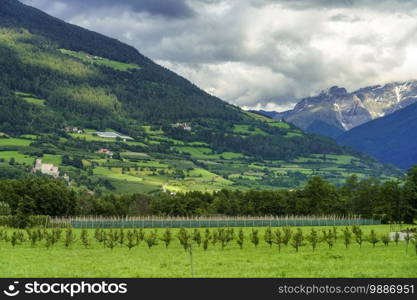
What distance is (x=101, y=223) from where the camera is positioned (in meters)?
149

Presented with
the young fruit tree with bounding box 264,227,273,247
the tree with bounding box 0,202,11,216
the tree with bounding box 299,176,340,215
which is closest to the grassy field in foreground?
the young fruit tree with bounding box 264,227,273,247

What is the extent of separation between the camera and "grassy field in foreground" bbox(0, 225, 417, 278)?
50.3 metres

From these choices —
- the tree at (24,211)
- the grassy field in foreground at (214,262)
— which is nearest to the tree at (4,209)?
the tree at (24,211)

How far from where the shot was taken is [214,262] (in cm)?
5947

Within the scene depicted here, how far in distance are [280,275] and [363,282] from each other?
9585mm

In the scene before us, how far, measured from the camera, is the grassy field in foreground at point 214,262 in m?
50.3

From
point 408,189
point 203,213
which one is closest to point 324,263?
point 408,189

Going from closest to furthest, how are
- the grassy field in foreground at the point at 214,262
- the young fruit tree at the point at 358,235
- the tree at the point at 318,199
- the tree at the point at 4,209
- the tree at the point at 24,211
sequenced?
the grassy field in foreground at the point at 214,262 < the young fruit tree at the point at 358,235 < the tree at the point at 24,211 < the tree at the point at 4,209 < the tree at the point at 318,199

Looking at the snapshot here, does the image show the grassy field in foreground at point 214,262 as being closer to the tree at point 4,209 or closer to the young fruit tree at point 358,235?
the young fruit tree at point 358,235

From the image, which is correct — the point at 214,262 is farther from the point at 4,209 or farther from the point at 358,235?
the point at 4,209

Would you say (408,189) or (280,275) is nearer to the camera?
(280,275)

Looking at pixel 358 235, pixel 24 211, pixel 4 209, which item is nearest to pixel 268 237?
pixel 358 235

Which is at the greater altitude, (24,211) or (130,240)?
(24,211)

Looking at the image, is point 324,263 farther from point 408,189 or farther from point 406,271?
point 408,189
